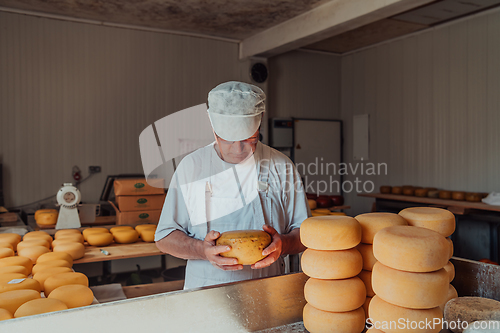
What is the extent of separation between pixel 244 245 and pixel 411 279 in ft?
1.67

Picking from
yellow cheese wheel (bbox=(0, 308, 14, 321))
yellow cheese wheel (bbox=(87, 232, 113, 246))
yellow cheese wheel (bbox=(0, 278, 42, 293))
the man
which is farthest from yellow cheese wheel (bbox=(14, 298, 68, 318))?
yellow cheese wheel (bbox=(87, 232, 113, 246))

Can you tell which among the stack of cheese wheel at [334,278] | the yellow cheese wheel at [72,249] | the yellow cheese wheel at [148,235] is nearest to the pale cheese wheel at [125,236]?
the yellow cheese wheel at [148,235]

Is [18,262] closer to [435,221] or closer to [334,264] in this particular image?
[334,264]

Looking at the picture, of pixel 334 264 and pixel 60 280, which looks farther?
pixel 60 280

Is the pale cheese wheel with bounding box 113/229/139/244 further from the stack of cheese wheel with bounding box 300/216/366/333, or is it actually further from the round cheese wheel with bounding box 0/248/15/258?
the stack of cheese wheel with bounding box 300/216/366/333

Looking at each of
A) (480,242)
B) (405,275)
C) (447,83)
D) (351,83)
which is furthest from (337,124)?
(405,275)

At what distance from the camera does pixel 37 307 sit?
1196mm

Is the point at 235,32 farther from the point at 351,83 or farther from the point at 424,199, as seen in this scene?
the point at 424,199

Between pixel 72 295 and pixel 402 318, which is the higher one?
pixel 402 318

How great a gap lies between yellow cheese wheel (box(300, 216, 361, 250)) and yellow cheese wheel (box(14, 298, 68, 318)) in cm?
88

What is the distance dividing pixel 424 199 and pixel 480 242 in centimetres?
78

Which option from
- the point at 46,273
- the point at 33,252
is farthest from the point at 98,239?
the point at 46,273

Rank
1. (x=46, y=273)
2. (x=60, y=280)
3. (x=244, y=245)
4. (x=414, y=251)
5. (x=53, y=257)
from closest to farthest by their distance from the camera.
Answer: (x=414, y=251)
(x=244, y=245)
(x=60, y=280)
(x=46, y=273)
(x=53, y=257)

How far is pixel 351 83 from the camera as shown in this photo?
6.97 m
